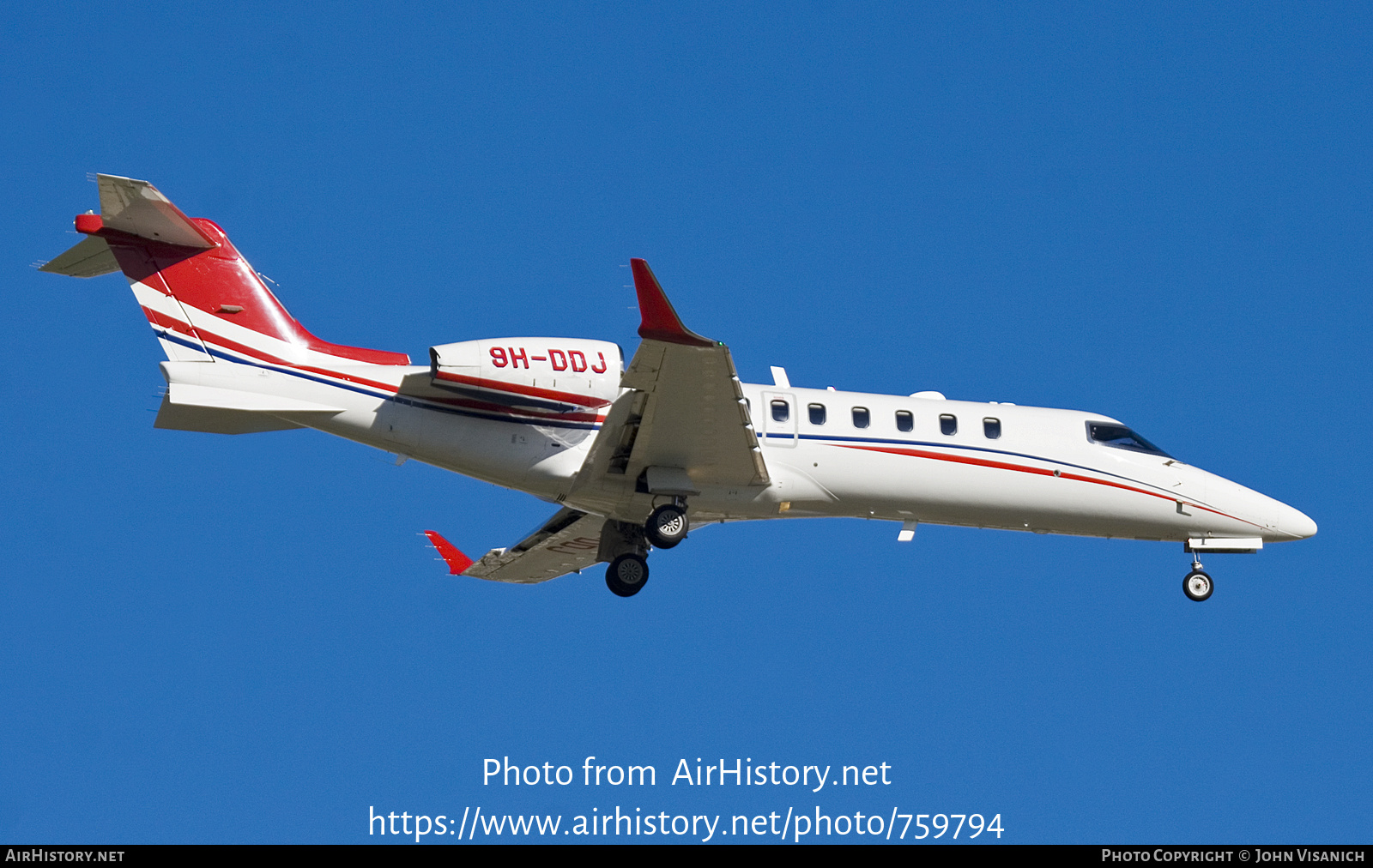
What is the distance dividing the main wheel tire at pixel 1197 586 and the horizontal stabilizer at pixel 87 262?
14.3 metres

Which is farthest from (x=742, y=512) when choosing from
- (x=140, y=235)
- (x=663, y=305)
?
(x=140, y=235)

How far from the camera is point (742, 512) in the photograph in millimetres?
20344

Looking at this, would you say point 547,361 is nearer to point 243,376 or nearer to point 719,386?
point 719,386

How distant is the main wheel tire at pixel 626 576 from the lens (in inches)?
818

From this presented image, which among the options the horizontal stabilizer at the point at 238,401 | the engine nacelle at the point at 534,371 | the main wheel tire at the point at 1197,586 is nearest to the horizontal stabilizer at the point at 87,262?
the horizontal stabilizer at the point at 238,401

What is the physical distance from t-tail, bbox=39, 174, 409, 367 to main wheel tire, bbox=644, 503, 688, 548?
3.78 meters

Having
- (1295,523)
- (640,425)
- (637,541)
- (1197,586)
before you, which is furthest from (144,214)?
(1295,523)

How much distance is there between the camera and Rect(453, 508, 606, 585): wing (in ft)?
74.1

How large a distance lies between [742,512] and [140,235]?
793cm

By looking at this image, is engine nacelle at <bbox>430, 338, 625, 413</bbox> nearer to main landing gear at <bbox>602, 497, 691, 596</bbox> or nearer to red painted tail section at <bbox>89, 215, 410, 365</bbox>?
red painted tail section at <bbox>89, 215, 410, 365</bbox>

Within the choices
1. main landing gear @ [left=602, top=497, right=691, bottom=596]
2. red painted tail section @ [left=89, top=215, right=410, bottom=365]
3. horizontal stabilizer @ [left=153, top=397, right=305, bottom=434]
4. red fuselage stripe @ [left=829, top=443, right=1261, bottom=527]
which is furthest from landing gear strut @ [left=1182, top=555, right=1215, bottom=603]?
horizontal stabilizer @ [left=153, top=397, right=305, bottom=434]
